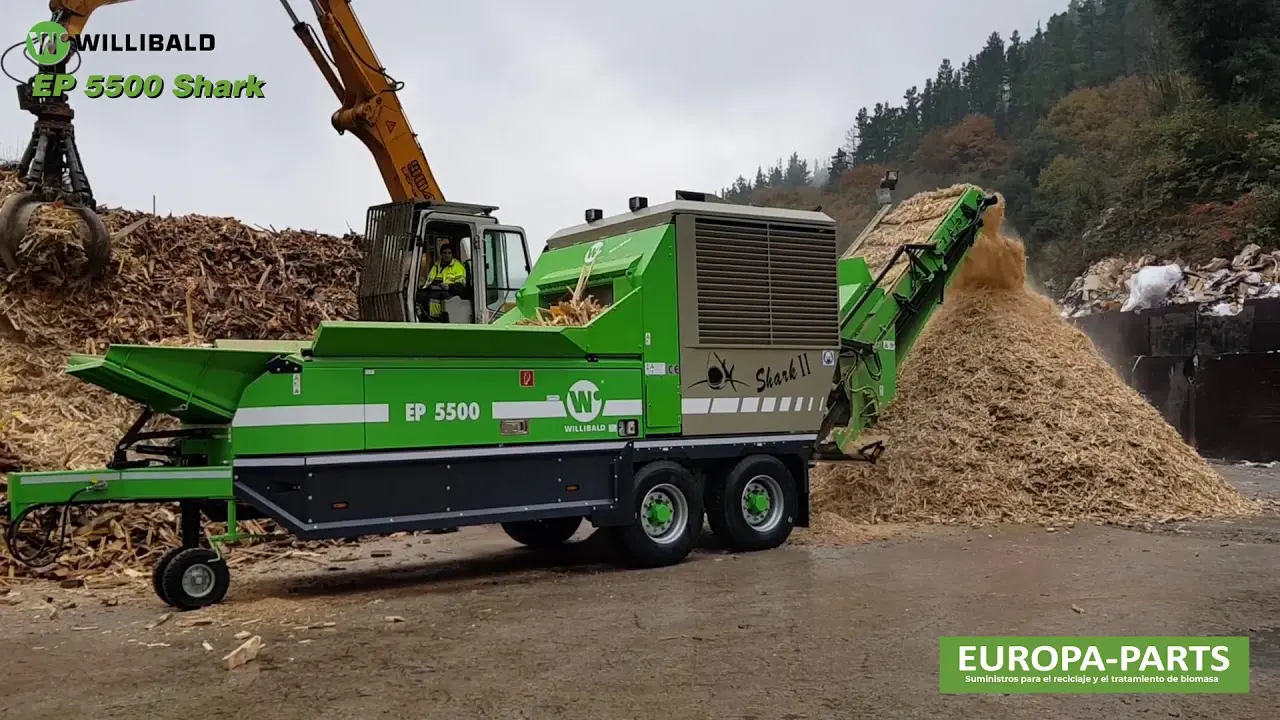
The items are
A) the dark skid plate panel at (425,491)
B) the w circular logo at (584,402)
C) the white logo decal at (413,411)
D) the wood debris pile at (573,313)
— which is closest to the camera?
the dark skid plate panel at (425,491)

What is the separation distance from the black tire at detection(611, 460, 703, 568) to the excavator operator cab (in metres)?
2.49

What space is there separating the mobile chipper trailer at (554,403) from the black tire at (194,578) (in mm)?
14

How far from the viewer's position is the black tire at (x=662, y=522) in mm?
8742

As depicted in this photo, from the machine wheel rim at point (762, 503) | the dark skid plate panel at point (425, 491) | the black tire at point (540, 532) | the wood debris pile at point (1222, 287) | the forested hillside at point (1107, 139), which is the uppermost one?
the forested hillside at point (1107, 139)

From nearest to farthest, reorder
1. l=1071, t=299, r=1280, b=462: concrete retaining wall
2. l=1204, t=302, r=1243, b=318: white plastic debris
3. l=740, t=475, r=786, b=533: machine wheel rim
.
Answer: l=740, t=475, r=786, b=533: machine wheel rim, l=1071, t=299, r=1280, b=462: concrete retaining wall, l=1204, t=302, r=1243, b=318: white plastic debris

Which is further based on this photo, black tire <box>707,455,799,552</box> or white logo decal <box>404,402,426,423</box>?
black tire <box>707,455,799,552</box>

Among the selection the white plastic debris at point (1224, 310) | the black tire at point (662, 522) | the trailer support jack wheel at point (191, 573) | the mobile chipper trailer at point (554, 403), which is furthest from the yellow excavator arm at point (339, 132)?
the white plastic debris at point (1224, 310)

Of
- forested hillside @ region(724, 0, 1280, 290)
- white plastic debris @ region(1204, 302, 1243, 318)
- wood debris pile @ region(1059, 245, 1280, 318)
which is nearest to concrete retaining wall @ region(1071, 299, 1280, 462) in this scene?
white plastic debris @ region(1204, 302, 1243, 318)

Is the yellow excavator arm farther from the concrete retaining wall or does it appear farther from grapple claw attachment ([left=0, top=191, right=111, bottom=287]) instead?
the concrete retaining wall

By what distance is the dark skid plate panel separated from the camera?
732cm

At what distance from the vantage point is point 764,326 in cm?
948

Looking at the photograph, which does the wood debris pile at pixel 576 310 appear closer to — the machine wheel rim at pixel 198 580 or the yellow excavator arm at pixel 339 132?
the machine wheel rim at pixel 198 580

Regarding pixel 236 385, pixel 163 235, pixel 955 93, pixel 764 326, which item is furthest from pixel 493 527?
pixel 955 93

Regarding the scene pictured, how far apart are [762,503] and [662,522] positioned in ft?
3.57
